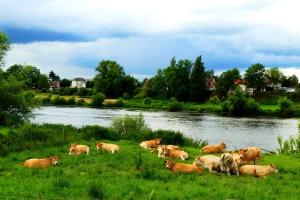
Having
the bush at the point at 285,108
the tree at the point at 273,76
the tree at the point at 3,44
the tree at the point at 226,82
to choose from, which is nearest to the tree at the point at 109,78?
the tree at the point at 226,82

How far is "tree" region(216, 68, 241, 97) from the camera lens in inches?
6225

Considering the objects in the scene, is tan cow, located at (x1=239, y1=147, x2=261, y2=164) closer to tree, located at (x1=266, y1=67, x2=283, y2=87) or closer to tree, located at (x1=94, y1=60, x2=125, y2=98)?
tree, located at (x1=94, y1=60, x2=125, y2=98)

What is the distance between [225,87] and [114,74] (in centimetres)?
3967

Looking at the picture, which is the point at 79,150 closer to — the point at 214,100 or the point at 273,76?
the point at 214,100

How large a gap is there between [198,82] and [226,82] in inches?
366

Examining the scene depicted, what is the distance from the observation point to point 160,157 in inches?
859

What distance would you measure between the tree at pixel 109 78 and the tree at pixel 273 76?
175ft

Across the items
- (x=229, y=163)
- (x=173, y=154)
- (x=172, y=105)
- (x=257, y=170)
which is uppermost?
(x=229, y=163)

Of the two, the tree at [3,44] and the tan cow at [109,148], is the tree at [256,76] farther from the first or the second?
the tan cow at [109,148]

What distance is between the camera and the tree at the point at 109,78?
170000 mm

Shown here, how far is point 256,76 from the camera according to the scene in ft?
558

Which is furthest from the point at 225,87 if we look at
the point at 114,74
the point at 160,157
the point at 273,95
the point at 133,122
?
the point at 160,157

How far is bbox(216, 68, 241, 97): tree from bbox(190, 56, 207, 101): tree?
4.81m

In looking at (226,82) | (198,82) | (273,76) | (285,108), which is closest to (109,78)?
(198,82)
